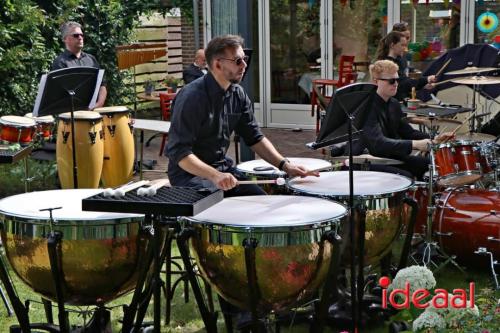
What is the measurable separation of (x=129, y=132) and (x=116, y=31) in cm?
422

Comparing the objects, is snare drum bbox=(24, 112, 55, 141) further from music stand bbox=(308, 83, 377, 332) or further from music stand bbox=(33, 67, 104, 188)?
music stand bbox=(308, 83, 377, 332)

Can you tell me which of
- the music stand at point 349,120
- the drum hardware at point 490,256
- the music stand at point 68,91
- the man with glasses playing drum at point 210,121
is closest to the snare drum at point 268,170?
the man with glasses playing drum at point 210,121

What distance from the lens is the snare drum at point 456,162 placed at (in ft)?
19.4

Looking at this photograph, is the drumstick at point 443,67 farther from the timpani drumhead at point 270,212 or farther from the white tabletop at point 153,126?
the timpani drumhead at point 270,212

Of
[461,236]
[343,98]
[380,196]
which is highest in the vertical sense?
[343,98]

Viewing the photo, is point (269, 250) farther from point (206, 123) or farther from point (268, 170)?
point (268, 170)

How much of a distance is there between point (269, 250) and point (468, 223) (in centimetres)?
239

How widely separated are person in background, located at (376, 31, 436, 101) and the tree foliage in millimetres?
4297

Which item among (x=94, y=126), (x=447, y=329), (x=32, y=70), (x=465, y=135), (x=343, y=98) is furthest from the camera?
(x=32, y=70)

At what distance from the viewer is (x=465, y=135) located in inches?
274

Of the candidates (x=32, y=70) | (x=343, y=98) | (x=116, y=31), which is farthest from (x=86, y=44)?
(x=343, y=98)

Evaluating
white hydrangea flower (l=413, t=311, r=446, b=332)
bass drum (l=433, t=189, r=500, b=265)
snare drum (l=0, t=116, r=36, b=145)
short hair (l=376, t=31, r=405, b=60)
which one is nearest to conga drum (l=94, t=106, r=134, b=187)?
snare drum (l=0, t=116, r=36, b=145)

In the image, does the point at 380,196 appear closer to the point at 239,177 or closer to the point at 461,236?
the point at 239,177

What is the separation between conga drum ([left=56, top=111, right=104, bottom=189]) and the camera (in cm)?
768
